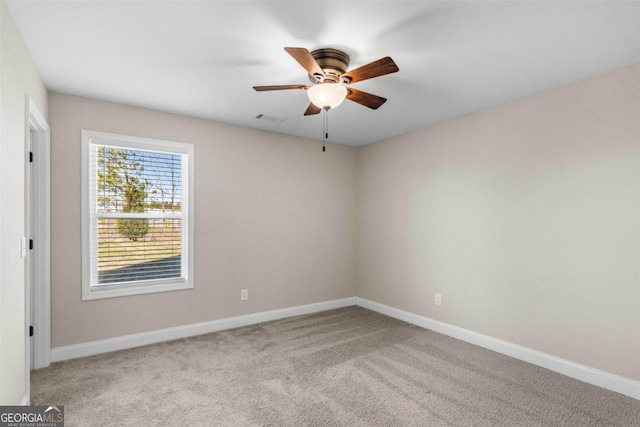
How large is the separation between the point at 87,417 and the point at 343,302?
3383mm

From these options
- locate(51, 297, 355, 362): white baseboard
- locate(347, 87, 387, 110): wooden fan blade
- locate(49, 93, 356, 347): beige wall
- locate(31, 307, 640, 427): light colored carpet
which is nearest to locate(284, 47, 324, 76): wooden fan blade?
locate(347, 87, 387, 110): wooden fan blade

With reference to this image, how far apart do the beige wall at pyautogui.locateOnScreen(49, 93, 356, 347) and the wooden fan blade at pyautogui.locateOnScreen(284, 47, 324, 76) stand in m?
2.13

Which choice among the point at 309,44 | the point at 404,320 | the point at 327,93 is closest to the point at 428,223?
the point at 404,320

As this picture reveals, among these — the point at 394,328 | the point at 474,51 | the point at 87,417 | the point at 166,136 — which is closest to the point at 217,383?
the point at 87,417

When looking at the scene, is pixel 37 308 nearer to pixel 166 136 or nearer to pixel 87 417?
pixel 87 417

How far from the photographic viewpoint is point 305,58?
6.48ft

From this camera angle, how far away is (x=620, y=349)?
2.57 meters

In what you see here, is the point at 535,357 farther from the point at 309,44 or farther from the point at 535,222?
the point at 309,44

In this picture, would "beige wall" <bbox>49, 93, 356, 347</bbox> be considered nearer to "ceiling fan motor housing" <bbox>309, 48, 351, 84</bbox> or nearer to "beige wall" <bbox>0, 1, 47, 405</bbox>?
"beige wall" <bbox>0, 1, 47, 405</bbox>

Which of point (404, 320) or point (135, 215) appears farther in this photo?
point (404, 320)

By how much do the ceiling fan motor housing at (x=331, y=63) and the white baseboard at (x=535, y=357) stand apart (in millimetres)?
2939

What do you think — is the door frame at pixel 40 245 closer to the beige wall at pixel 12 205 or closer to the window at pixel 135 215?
the window at pixel 135 215

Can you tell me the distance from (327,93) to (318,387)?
2.24 metres

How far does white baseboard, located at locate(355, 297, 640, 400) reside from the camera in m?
2.55
